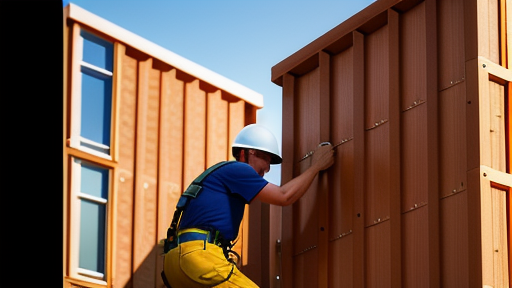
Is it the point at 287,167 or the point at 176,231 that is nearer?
the point at 176,231

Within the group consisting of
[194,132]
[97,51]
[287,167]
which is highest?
[97,51]

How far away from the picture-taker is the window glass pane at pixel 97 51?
339 inches

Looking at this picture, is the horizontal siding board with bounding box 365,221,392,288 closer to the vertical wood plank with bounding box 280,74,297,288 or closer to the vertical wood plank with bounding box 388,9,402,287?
the vertical wood plank with bounding box 388,9,402,287

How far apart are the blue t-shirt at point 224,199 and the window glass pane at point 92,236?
2797 mm

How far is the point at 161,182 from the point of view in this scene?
9.13 m

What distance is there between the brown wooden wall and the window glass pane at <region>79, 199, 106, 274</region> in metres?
2.17

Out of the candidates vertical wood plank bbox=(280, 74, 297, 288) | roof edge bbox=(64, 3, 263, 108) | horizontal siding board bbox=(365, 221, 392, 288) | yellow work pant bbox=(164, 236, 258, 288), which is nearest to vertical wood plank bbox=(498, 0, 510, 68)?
horizontal siding board bbox=(365, 221, 392, 288)

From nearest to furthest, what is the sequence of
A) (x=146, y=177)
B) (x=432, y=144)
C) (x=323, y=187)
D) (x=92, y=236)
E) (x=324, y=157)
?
(x=432, y=144), (x=324, y=157), (x=323, y=187), (x=92, y=236), (x=146, y=177)

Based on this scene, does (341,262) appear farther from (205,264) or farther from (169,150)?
(169,150)

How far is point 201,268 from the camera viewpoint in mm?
5824

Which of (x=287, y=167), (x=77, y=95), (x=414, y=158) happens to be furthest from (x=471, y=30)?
(x=77, y=95)

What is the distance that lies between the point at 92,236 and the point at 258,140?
2695 millimetres

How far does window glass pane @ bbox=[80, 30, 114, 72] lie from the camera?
28.2 ft

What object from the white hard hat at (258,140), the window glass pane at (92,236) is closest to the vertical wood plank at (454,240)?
the white hard hat at (258,140)
